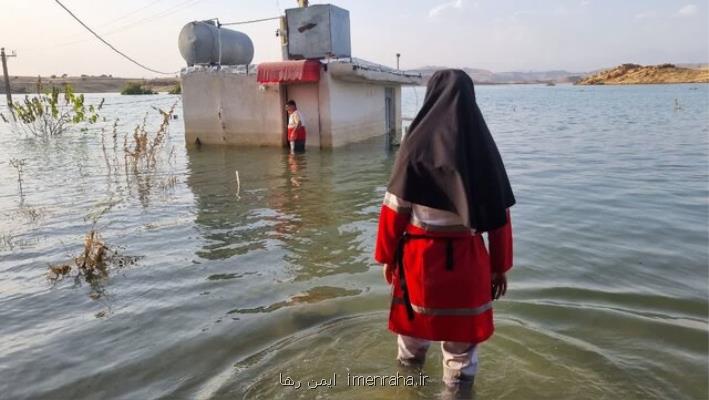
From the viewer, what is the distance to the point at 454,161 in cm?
277

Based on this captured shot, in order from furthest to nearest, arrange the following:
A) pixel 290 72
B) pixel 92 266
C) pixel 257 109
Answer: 1. pixel 257 109
2. pixel 290 72
3. pixel 92 266

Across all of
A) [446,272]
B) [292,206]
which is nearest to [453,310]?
[446,272]

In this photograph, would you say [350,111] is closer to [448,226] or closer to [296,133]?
[296,133]

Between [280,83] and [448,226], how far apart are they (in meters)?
13.9

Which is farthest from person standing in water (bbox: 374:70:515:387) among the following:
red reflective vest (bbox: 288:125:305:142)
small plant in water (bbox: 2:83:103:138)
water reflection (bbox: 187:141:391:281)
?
small plant in water (bbox: 2:83:103:138)

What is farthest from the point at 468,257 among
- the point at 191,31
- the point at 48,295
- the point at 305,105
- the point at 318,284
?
the point at 191,31

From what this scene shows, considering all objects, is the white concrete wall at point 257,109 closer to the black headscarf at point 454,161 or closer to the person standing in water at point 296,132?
the person standing in water at point 296,132

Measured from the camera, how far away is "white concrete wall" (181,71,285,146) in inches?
651

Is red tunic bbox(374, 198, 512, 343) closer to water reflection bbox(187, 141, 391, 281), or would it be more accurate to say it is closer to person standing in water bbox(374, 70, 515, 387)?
person standing in water bbox(374, 70, 515, 387)

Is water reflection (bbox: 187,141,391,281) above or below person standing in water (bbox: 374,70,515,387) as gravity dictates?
below

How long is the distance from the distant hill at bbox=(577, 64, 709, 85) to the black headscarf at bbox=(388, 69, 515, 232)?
330 ft

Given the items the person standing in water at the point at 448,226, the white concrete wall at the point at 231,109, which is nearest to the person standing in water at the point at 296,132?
the white concrete wall at the point at 231,109

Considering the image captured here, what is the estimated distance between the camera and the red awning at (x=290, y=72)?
1539 cm

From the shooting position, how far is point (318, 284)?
5723 mm
